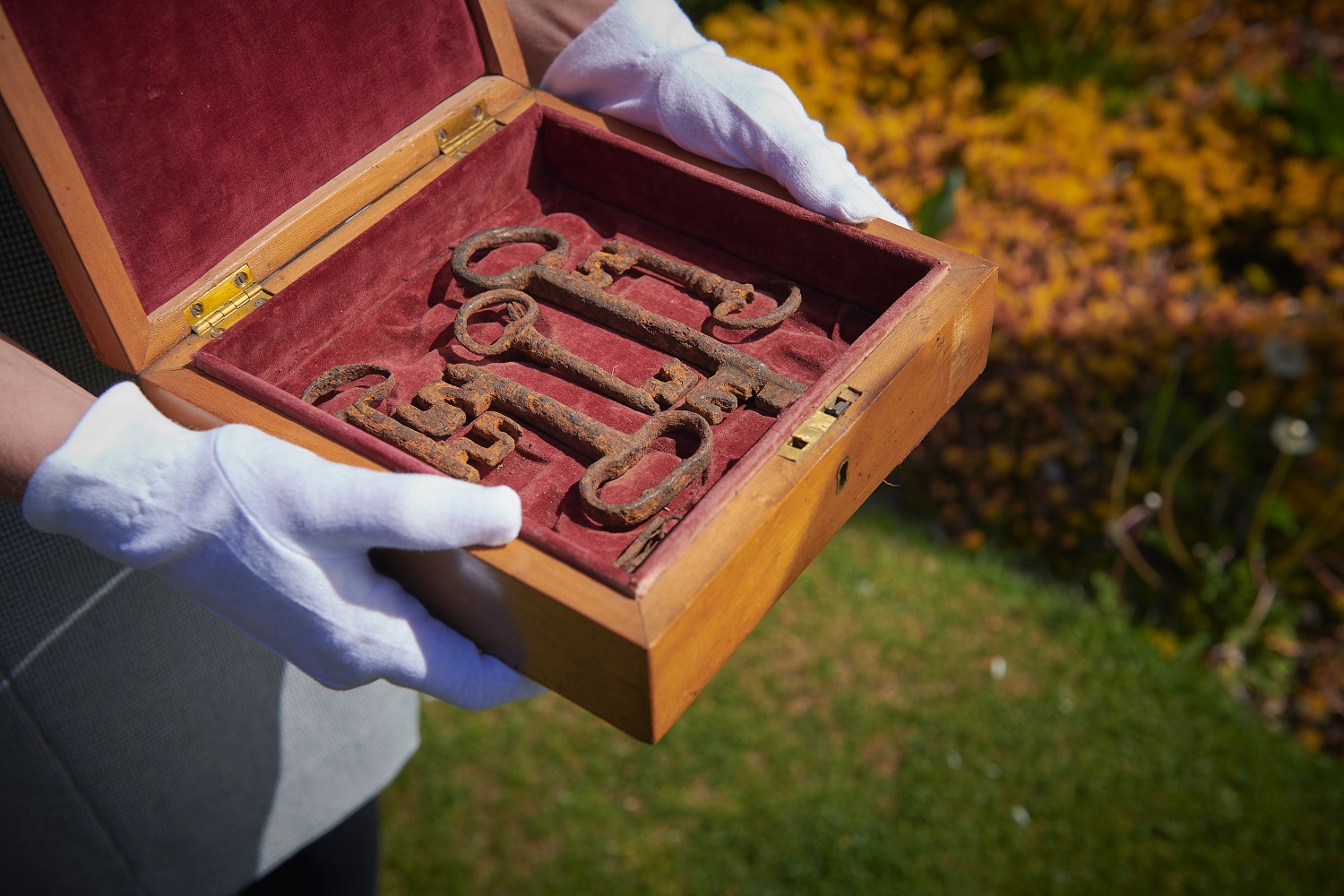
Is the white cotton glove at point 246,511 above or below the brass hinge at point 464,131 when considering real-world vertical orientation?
below

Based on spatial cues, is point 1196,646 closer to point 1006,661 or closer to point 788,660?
point 1006,661

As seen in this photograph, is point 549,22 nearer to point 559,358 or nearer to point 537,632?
point 559,358

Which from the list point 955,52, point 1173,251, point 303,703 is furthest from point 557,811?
point 955,52

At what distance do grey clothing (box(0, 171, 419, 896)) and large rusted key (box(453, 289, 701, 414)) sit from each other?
0.58 metres

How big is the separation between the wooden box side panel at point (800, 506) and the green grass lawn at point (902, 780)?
1.57 m

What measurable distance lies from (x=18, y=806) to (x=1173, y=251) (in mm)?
3952

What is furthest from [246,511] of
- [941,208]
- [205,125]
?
[941,208]

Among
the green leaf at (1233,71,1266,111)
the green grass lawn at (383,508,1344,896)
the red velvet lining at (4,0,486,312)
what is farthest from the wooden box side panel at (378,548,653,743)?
the green leaf at (1233,71,1266,111)

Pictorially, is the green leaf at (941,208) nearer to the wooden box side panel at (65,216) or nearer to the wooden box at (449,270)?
the wooden box at (449,270)

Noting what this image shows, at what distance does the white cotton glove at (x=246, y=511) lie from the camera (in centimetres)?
123

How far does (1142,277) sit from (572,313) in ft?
9.36

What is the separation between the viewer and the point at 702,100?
5.84ft

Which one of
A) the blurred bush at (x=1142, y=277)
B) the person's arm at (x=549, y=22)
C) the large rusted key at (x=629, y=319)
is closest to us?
the large rusted key at (x=629, y=319)

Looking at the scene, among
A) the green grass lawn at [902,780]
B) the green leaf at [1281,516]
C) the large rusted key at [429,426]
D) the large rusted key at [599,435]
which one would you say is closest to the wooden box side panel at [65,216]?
the large rusted key at [429,426]
